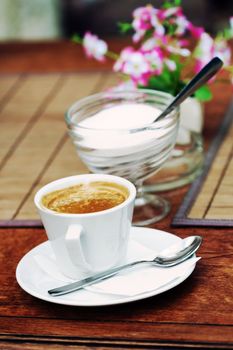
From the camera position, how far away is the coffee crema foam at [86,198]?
3.44 ft

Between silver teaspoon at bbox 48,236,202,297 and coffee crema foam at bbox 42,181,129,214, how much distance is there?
0.08m

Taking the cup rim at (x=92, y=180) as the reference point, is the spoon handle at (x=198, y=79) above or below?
above

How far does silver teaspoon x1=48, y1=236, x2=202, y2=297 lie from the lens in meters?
1.01

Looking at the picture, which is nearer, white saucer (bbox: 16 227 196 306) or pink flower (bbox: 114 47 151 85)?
white saucer (bbox: 16 227 196 306)

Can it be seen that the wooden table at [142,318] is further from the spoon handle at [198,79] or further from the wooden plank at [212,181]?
the spoon handle at [198,79]

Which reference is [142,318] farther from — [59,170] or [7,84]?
[7,84]

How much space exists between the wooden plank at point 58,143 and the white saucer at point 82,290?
200 millimetres

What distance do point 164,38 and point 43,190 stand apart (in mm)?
487

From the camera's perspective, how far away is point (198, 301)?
3.31 feet

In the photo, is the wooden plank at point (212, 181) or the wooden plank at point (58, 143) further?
the wooden plank at point (58, 143)

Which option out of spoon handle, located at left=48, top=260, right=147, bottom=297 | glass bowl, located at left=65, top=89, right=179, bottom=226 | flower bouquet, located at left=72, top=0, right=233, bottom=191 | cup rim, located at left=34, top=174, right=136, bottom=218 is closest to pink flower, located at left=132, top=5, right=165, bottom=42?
flower bouquet, located at left=72, top=0, right=233, bottom=191

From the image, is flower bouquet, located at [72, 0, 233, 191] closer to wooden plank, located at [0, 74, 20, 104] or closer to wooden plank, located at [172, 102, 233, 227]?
wooden plank, located at [172, 102, 233, 227]

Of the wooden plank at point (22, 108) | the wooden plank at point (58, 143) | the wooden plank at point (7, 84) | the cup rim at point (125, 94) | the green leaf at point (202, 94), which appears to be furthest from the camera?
the wooden plank at point (7, 84)

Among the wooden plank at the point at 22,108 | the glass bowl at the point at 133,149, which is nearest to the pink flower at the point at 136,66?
the glass bowl at the point at 133,149
